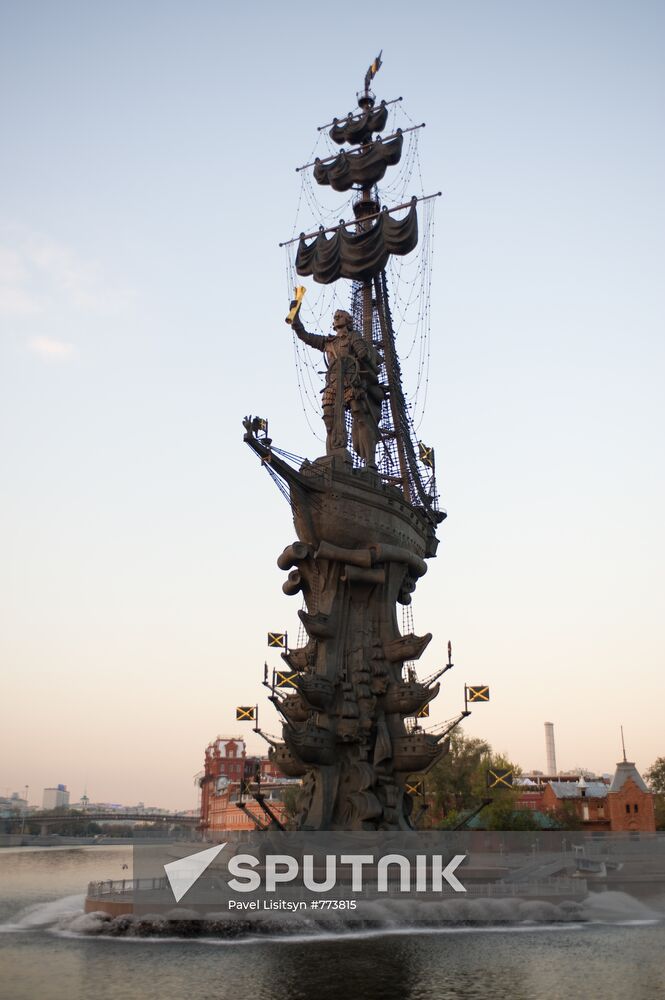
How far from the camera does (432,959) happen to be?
27.9m

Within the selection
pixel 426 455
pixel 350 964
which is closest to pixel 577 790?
pixel 426 455

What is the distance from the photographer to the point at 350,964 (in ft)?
87.6

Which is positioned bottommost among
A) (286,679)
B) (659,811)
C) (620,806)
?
(659,811)

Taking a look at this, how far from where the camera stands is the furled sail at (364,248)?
57906 mm

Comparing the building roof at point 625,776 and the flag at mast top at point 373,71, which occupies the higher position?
the flag at mast top at point 373,71

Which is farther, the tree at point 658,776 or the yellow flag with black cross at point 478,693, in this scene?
the tree at point 658,776

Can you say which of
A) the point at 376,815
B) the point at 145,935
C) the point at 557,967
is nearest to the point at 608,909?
the point at 376,815

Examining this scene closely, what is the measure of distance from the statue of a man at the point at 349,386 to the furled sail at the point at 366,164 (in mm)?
14702

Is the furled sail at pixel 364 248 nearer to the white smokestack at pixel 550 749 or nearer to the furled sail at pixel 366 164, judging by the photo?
the furled sail at pixel 366 164

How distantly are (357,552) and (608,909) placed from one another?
21305 millimetres

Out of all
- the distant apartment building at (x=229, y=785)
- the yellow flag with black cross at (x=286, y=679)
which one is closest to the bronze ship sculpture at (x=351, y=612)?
the yellow flag with black cross at (x=286, y=679)

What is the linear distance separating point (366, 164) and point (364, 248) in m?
8.48

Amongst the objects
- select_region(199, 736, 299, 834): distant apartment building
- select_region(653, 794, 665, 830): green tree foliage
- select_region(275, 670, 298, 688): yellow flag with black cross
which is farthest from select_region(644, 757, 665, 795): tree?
select_region(275, 670, 298, 688): yellow flag with black cross

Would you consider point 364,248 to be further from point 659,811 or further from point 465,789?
point 659,811
